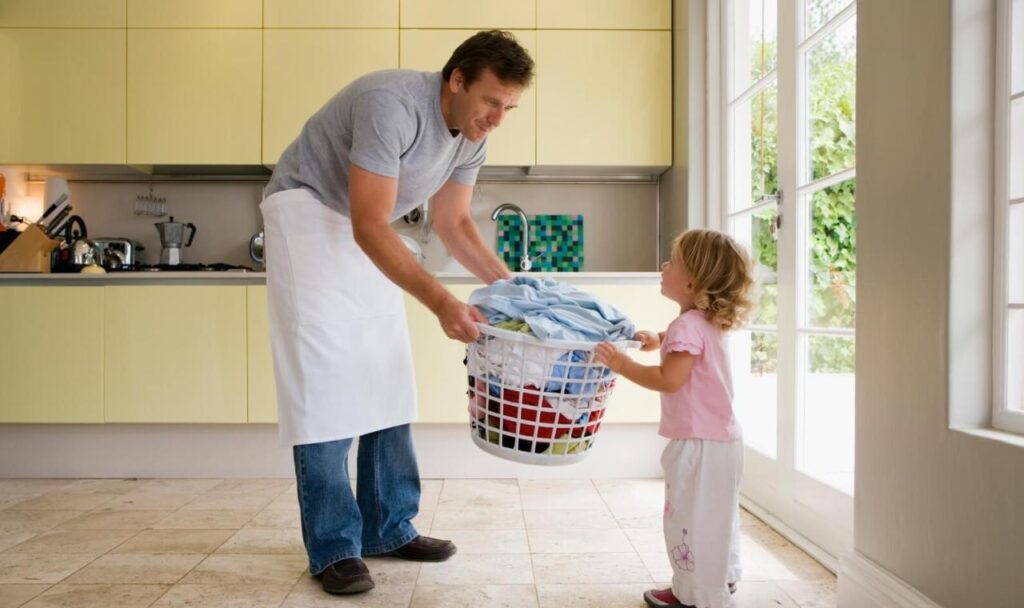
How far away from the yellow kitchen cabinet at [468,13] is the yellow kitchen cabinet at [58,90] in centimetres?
127

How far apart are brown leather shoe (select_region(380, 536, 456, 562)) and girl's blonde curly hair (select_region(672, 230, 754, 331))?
→ 0.98m

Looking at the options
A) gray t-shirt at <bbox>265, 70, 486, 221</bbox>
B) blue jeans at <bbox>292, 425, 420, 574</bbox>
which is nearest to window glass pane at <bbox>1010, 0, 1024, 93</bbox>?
gray t-shirt at <bbox>265, 70, 486, 221</bbox>

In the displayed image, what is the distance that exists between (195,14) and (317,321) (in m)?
2.17

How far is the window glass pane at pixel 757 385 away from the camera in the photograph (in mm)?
2604

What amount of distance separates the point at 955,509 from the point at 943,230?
492mm

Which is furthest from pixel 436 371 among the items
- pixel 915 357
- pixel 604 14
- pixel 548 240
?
pixel 915 357

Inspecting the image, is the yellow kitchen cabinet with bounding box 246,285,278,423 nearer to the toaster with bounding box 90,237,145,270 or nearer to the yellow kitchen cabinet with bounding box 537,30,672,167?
the toaster with bounding box 90,237,145,270

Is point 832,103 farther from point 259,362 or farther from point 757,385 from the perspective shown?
point 259,362

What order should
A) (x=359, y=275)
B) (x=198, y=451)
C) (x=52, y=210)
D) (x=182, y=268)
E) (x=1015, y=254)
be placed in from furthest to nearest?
(x=52, y=210) < (x=182, y=268) < (x=198, y=451) < (x=359, y=275) < (x=1015, y=254)

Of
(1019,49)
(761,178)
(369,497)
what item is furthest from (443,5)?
(1019,49)

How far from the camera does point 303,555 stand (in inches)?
86.7

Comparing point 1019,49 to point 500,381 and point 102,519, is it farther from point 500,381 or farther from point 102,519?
point 102,519

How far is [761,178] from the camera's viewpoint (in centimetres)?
273

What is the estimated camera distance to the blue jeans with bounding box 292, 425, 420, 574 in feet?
6.31
